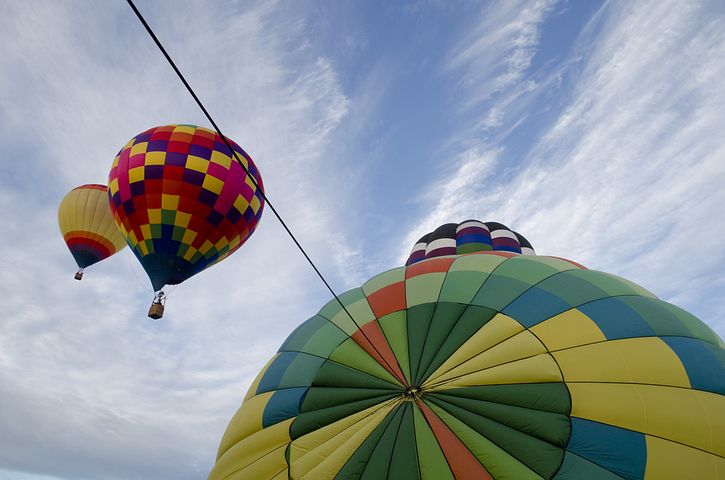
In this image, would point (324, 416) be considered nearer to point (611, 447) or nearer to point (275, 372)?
point (275, 372)

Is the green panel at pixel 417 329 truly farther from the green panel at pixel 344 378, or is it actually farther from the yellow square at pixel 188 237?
the yellow square at pixel 188 237

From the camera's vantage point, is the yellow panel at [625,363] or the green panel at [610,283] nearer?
the yellow panel at [625,363]

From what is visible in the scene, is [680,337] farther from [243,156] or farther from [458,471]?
[243,156]

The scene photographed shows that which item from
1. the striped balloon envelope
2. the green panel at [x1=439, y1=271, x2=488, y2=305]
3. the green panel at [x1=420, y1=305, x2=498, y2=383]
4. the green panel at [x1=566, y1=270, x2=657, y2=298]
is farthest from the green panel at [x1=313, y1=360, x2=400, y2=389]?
the green panel at [x1=566, y1=270, x2=657, y2=298]

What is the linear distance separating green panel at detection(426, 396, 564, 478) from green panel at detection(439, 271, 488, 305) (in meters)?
1.24

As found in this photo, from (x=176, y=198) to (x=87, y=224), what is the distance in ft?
23.8

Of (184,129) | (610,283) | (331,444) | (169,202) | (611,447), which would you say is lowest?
(611,447)

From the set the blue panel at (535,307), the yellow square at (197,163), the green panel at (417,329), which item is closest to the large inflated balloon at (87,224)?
the yellow square at (197,163)

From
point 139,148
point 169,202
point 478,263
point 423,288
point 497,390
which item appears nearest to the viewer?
point 497,390

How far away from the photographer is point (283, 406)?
4.41 metres

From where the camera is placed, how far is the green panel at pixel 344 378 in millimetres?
4145

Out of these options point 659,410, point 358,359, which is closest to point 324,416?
point 358,359

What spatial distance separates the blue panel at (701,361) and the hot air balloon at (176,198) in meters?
8.98

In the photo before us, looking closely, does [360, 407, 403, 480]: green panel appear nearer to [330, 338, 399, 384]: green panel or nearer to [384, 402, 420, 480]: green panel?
[384, 402, 420, 480]: green panel
